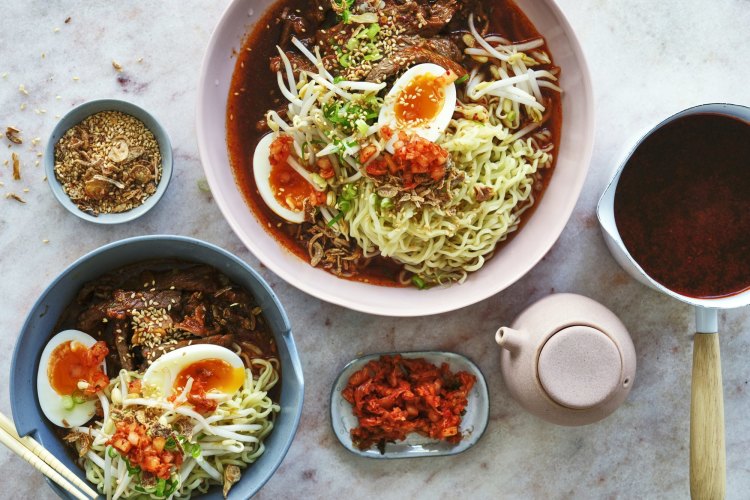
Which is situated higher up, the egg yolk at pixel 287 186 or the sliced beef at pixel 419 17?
the sliced beef at pixel 419 17

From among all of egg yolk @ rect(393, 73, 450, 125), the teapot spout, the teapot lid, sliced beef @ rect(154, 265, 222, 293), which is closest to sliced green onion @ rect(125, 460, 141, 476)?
sliced beef @ rect(154, 265, 222, 293)

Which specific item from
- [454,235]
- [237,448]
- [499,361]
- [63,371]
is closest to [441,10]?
[454,235]

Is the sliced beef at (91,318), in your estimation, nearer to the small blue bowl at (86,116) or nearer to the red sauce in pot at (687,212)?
the small blue bowl at (86,116)

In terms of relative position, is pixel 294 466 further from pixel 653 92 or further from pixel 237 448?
pixel 653 92

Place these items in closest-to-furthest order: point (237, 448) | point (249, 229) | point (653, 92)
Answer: point (237, 448)
point (249, 229)
point (653, 92)

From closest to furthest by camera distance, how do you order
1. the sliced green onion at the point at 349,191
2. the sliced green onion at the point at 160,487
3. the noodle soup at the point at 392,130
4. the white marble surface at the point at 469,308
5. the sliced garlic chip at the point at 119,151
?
1. the sliced green onion at the point at 160,487
2. the noodle soup at the point at 392,130
3. the sliced green onion at the point at 349,191
4. the sliced garlic chip at the point at 119,151
5. the white marble surface at the point at 469,308

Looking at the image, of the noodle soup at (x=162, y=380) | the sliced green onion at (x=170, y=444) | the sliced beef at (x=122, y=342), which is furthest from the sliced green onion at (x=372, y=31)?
the sliced green onion at (x=170, y=444)
